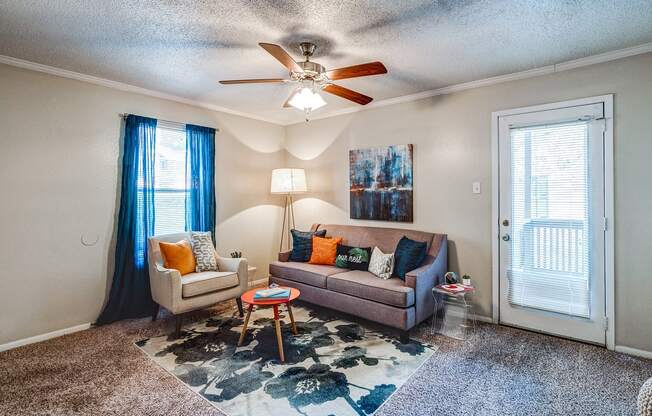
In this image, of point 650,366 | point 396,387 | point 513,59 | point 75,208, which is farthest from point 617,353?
point 75,208

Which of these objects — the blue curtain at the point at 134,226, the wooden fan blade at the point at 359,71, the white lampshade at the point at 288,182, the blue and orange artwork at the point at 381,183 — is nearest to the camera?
the wooden fan blade at the point at 359,71

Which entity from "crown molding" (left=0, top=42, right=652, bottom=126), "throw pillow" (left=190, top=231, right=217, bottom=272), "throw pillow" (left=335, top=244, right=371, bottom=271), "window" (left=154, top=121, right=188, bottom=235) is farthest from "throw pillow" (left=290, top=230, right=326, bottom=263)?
"crown molding" (left=0, top=42, right=652, bottom=126)

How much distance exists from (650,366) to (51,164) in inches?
206

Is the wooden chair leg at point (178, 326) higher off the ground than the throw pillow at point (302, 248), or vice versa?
the throw pillow at point (302, 248)

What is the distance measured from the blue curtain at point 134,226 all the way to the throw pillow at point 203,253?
50cm

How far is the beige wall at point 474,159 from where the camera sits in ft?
8.93

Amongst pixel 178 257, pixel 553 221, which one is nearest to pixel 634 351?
pixel 553 221

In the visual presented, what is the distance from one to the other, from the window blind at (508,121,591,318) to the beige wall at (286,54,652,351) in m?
0.23

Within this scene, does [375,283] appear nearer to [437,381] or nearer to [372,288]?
[372,288]

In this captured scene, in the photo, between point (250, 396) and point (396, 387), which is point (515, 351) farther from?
point (250, 396)

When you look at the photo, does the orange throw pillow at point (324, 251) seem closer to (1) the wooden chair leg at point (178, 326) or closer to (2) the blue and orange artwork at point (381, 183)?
(2) the blue and orange artwork at point (381, 183)

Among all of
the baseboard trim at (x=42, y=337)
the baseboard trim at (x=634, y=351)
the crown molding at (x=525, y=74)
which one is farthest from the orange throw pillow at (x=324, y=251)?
the baseboard trim at (x=634, y=351)

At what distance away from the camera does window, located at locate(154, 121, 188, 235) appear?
12.7ft

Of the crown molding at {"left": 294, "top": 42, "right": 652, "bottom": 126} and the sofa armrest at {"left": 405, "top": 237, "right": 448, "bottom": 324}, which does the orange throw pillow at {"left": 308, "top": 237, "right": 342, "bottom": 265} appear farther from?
the crown molding at {"left": 294, "top": 42, "right": 652, "bottom": 126}
